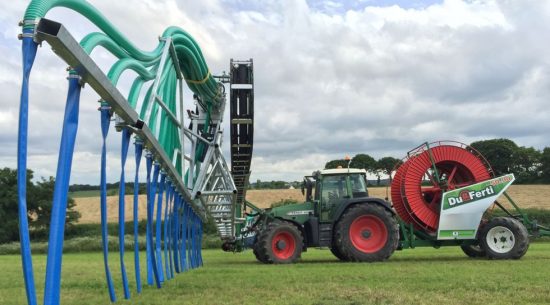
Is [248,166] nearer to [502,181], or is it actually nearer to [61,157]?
[502,181]

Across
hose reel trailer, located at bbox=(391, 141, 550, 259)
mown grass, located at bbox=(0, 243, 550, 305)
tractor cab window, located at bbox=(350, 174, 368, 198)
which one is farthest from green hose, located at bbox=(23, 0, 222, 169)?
hose reel trailer, located at bbox=(391, 141, 550, 259)

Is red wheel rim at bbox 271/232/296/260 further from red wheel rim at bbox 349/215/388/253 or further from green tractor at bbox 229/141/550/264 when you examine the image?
red wheel rim at bbox 349/215/388/253

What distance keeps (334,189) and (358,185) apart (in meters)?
0.62

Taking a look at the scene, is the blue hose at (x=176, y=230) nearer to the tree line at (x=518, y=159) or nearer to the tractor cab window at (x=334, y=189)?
the tractor cab window at (x=334, y=189)

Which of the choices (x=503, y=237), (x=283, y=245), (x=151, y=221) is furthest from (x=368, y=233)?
(x=151, y=221)

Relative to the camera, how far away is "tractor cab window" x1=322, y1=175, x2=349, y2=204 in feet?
43.9

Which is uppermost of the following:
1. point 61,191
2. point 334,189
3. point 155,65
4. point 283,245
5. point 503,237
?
point 155,65

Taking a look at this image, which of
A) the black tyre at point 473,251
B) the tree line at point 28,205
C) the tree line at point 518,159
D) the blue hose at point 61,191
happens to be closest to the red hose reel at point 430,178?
the black tyre at point 473,251

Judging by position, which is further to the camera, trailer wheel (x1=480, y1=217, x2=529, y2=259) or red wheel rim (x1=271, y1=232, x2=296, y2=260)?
red wheel rim (x1=271, y1=232, x2=296, y2=260)

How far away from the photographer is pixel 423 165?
43.1 ft

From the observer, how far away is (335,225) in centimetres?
1288

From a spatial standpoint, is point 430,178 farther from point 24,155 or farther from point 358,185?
point 24,155

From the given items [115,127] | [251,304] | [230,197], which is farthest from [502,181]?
[115,127]

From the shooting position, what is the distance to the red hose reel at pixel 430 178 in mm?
12977
